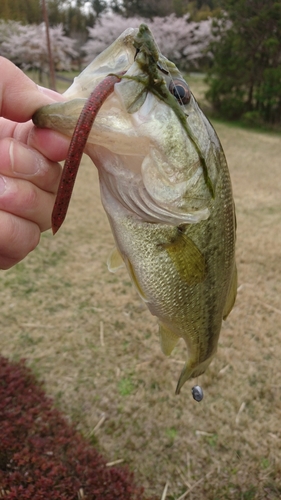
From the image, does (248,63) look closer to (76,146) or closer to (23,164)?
(23,164)

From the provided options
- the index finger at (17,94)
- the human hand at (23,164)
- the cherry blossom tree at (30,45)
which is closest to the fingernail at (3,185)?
the human hand at (23,164)

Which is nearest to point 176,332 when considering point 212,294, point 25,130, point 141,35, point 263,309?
point 212,294

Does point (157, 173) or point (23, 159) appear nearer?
point (157, 173)

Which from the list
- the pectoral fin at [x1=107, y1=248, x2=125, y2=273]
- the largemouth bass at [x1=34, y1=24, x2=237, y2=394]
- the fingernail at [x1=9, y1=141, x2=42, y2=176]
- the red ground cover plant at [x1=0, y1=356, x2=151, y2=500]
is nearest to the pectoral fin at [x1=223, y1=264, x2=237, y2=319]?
the largemouth bass at [x1=34, y1=24, x2=237, y2=394]

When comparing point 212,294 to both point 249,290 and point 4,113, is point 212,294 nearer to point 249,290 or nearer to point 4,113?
point 4,113

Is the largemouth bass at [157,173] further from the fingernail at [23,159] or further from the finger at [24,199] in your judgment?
the finger at [24,199]

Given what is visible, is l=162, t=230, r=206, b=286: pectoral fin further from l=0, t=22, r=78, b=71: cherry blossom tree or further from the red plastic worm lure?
l=0, t=22, r=78, b=71: cherry blossom tree

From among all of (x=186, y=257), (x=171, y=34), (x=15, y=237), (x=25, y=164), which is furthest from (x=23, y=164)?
(x=171, y=34)
